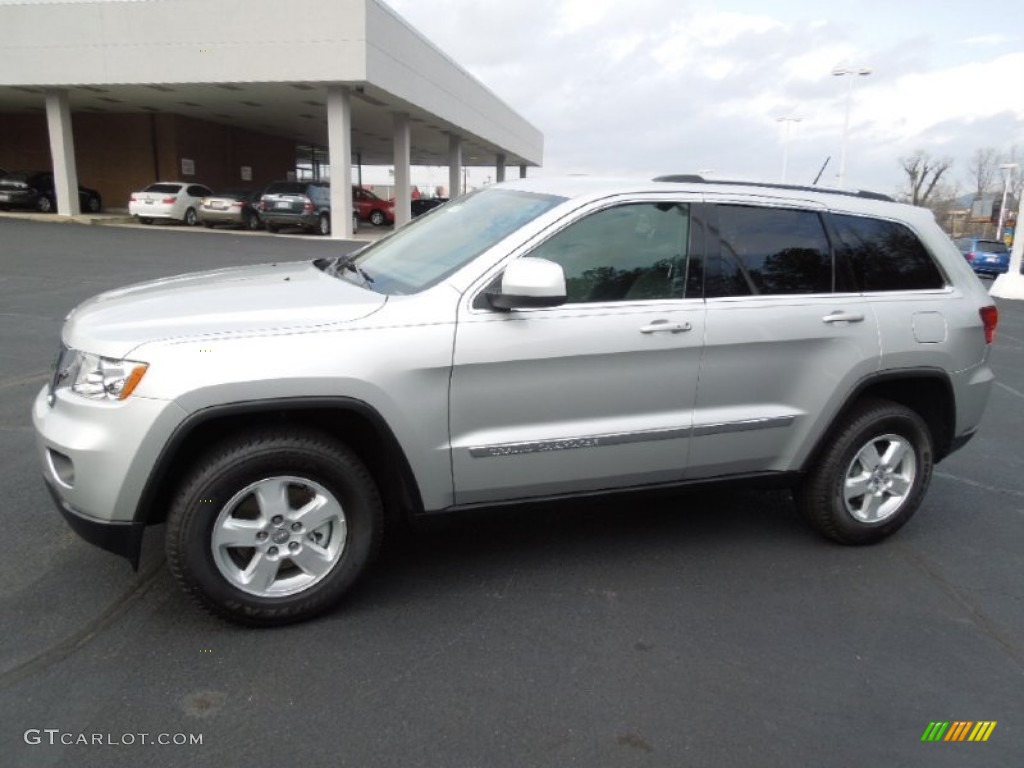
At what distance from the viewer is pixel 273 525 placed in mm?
2965

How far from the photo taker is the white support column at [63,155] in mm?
26062

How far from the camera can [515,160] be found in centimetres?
5603

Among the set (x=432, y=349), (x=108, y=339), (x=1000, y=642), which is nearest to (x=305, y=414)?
(x=432, y=349)

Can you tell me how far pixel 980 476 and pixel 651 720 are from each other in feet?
12.5

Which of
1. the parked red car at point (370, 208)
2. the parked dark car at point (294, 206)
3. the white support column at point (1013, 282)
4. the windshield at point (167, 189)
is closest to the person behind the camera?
the white support column at point (1013, 282)

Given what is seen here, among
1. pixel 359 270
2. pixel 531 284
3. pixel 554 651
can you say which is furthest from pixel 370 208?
Answer: pixel 554 651

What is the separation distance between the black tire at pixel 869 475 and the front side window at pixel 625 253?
1.24m

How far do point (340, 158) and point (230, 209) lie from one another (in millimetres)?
4168

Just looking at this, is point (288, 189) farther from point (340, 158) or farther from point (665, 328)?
point (665, 328)

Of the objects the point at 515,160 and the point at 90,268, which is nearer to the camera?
the point at 90,268

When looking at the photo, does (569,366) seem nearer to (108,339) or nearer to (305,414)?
(305,414)

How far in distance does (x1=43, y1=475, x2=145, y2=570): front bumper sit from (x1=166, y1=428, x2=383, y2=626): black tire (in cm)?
13

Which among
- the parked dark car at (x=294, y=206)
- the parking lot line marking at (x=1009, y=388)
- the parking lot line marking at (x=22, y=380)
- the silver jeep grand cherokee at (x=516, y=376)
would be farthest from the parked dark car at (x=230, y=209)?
the silver jeep grand cherokee at (x=516, y=376)

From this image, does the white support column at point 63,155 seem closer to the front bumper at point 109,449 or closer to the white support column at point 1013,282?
the front bumper at point 109,449
